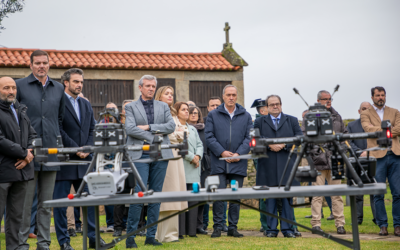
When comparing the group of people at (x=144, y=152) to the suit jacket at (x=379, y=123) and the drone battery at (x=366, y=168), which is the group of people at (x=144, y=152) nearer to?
the suit jacket at (x=379, y=123)

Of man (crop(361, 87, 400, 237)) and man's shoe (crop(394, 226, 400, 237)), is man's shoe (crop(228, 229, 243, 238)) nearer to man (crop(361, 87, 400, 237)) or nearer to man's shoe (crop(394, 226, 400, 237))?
man (crop(361, 87, 400, 237))

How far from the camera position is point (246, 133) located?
768 centimetres

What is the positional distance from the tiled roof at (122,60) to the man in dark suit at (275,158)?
9.95 metres

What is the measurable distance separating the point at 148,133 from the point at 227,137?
183 cm

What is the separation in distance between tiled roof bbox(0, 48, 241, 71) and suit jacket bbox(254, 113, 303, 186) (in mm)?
10017

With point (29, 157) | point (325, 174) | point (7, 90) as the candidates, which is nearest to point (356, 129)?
point (325, 174)

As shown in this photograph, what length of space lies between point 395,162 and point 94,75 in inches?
457

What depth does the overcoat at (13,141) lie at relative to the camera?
520 centimetres

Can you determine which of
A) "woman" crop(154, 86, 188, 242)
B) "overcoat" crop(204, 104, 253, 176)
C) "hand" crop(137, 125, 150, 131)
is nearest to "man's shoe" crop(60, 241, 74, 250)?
"woman" crop(154, 86, 188, 242)

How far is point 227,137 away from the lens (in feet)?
25.0

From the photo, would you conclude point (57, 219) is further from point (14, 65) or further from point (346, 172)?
point (14, 65)

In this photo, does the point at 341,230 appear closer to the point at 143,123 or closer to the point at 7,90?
the point at 143,123

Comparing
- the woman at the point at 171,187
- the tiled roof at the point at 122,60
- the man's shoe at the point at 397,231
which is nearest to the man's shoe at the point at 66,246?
the woman at the point at 171,187

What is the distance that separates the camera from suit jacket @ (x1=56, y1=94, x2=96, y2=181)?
616cm
